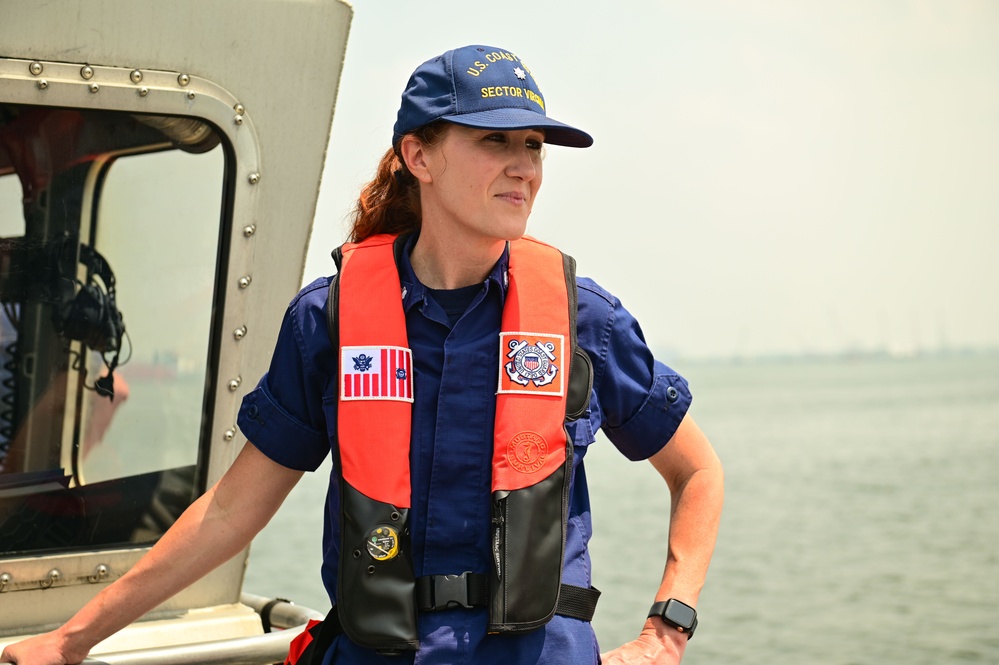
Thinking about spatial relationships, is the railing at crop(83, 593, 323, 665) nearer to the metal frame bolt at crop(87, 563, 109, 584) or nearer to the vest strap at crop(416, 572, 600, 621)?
the metal frame bolt at crop(87, 563, 109, 584)

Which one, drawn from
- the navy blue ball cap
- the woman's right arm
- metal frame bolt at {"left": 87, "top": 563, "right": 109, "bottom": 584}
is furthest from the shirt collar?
metal frame bolt at {"left": 87, "top": 563, "right": 109, "bottom": 584}

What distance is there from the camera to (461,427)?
2.22 m

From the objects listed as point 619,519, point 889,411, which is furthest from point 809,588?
point 889,411

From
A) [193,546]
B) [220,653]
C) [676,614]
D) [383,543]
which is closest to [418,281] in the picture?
[383,543]

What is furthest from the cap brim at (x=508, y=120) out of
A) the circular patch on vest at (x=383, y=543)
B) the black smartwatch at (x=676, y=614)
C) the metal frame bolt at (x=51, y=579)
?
the metal frame bolt at (x=51, y=579)

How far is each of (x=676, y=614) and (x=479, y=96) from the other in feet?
3.21

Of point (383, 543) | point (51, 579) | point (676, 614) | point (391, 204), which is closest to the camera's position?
point (383, 543)

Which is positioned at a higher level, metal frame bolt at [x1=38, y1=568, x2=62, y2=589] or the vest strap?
the vest strap

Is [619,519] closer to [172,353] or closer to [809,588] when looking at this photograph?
[809,588]

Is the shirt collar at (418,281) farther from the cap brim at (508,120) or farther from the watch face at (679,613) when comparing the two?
the watch face at (679,613)

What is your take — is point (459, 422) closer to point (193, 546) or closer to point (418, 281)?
point (418, 281)

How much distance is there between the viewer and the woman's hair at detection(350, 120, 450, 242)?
2498 millimetres

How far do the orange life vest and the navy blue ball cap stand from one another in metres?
0.27

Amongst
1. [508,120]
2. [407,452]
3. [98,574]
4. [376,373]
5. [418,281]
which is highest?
[508,120]
